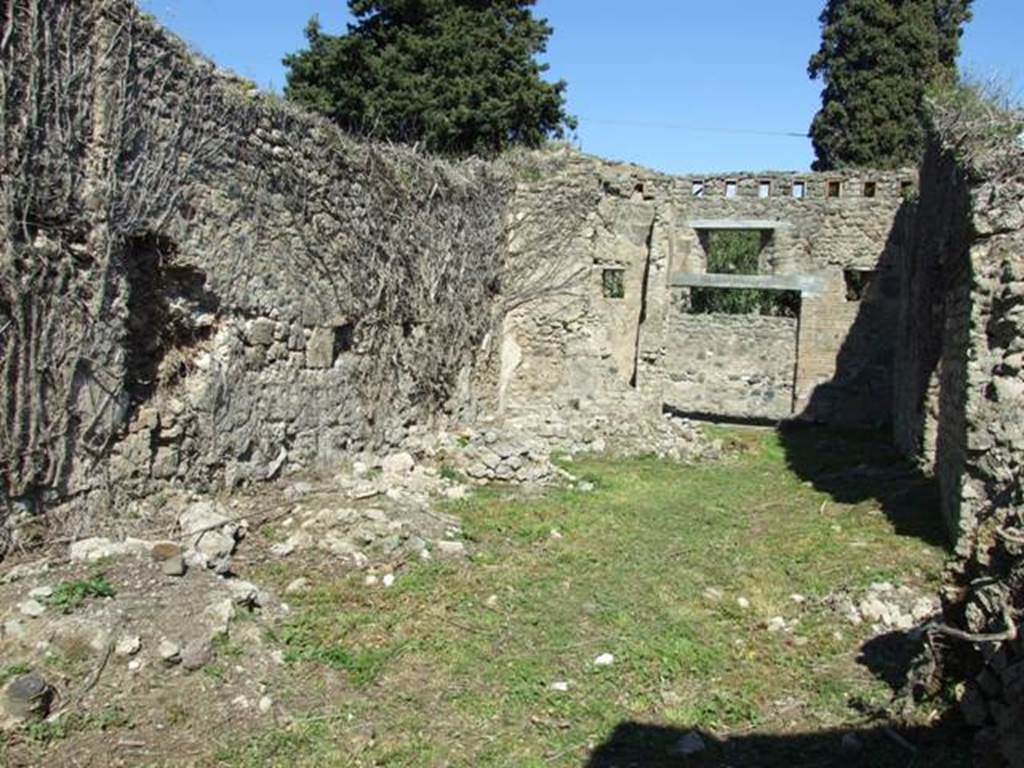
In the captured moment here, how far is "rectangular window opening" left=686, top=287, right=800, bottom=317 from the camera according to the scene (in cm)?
2164

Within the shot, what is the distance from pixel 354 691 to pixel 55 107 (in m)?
4.13

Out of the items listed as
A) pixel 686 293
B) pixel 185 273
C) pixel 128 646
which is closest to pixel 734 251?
pixel 686 293

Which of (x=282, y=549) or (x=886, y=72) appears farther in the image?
(x=886, y=72)

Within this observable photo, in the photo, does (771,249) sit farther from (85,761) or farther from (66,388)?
(85,761)

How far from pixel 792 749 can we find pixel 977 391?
13.5 feet

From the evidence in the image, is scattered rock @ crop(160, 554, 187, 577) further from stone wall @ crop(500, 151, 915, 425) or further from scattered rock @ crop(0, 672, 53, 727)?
stone wall @ crop(500, 151, 915, 425)

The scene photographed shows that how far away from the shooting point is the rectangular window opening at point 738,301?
2164 centimetres

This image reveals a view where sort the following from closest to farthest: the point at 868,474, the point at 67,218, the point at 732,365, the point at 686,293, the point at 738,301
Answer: the point at 67,218 → the point at 868,474 → the point at 732,365 → the point at 686,293 → the point at 738,301

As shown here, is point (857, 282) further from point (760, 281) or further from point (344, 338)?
point (344, 338)

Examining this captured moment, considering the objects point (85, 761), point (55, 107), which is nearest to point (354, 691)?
point (85, 761)

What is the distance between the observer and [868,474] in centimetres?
1110

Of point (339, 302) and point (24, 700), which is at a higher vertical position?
point (339, 302)

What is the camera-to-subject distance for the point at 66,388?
5.91 m

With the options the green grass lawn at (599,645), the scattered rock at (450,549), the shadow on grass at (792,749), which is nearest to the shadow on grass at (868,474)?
the green grass lawn at (599,645)
